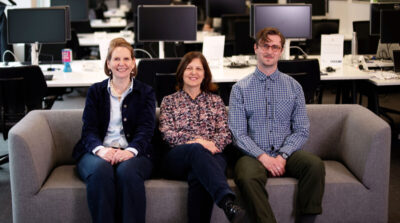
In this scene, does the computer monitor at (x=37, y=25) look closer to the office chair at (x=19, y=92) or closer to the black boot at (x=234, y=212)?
the office chair at (x=19, y=92)

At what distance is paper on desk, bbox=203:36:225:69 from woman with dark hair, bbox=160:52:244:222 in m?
1.43

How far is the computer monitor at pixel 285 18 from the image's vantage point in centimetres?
464

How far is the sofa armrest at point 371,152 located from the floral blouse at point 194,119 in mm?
676

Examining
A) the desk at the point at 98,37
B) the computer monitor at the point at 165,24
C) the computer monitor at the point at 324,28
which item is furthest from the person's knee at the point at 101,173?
the computer monitor at the point at 324,28

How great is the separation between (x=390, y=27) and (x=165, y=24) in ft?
6.42

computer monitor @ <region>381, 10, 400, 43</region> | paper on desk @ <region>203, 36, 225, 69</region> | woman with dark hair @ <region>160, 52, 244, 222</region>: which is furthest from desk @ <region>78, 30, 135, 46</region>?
woman with dark hair @ <region>160, 52, 244, 222</region>

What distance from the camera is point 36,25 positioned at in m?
4.62

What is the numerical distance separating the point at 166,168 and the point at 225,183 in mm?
391

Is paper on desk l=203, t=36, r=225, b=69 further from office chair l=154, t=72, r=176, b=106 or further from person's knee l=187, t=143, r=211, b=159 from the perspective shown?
person's knee l=187, t=143, r=211, b=159

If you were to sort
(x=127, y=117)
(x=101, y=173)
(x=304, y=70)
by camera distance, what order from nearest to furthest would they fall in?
1. (x=101, y=173)
2. (x=127, y=117)
3. (x=304, y=70)

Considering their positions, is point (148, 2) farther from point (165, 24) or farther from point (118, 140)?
point (118, 140)

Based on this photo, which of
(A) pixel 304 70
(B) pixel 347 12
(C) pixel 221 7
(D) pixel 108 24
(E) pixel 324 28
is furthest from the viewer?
(D) pixel 108 24

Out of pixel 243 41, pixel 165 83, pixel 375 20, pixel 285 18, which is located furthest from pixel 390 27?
pixel 165 83

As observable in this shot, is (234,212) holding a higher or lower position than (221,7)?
lower
